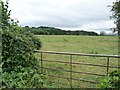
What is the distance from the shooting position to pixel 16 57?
5.18 meters

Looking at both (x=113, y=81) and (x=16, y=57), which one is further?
(x=16, y=57)

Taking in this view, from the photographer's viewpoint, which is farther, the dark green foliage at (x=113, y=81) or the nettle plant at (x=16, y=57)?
the nettle plant at (x=16, y=57)

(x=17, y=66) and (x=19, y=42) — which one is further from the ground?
(x=19, y=42)

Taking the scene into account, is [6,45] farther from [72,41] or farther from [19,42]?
[72,41]

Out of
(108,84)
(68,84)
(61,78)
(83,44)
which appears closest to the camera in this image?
(108,84)

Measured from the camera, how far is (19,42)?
5223 mm

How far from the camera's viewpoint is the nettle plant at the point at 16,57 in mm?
4746

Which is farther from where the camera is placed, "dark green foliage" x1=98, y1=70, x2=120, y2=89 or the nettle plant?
the nettle plant

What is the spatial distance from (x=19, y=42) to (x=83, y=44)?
6.78 metres

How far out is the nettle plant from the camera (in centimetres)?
475

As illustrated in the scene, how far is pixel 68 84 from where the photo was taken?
18.0 ft

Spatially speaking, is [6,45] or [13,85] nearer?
[13,85]

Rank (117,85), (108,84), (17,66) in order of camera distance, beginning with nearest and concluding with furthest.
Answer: (117,85) < (108,84) < (17,66)

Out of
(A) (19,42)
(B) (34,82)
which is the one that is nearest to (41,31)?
(A) (19,42)
